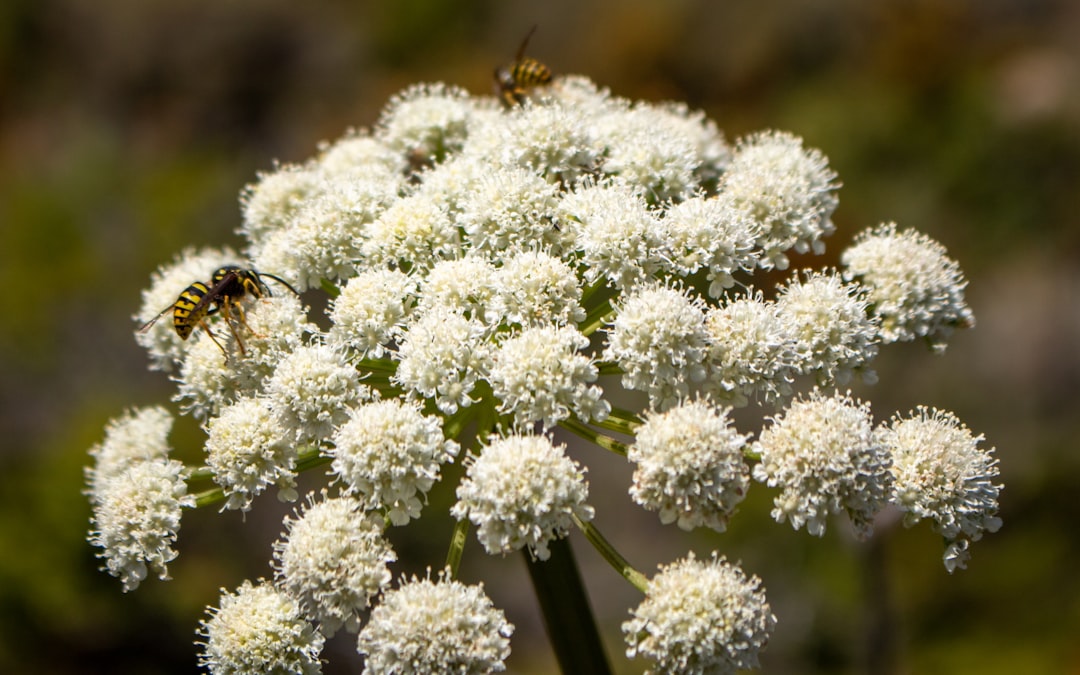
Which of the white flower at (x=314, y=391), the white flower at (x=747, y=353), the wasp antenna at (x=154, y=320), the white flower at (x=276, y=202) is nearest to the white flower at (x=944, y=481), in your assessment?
the white flower at (x=747, y=353)

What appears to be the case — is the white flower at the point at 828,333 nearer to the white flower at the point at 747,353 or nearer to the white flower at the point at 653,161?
the white flower at the point at 747,353

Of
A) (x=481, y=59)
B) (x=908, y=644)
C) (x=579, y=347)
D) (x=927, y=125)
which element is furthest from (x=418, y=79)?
(x=579, y=347)

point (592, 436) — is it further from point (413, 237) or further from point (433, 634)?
point (413, 237)

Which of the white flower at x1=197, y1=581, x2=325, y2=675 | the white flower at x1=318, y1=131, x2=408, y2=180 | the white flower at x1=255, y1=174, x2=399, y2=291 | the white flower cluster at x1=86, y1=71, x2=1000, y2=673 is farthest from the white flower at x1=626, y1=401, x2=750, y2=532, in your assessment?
the white flower at x1=318, y1=131, x2=408, y2=180

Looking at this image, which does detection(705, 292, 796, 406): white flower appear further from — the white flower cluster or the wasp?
the wasp

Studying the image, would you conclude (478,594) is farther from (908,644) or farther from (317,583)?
(908,644)

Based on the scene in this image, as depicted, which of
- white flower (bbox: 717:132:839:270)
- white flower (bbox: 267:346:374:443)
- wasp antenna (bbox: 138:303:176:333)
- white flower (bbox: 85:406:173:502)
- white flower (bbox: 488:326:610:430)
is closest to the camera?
white flower (bbox: 488:326:610:430)
